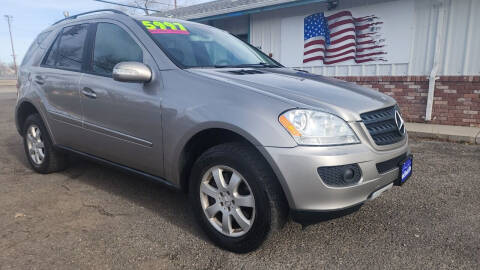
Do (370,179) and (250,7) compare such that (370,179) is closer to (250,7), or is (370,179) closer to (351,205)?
(351,205)

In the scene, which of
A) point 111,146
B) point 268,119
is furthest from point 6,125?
point 268,119

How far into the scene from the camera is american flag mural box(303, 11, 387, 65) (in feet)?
25.1

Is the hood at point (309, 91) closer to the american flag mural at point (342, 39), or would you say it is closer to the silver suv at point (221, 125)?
the silver suv at point (221, 125)

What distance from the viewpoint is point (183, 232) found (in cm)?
266

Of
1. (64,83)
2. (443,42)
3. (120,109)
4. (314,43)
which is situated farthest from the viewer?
(314,43)

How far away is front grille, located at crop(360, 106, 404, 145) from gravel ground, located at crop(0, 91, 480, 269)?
2.52 feet

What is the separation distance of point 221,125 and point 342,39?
6.77 meters

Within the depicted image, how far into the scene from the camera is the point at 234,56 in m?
3.27

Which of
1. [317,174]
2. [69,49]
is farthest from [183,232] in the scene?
[69,49]

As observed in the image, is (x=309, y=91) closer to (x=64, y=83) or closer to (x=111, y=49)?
(x=111, y=49)

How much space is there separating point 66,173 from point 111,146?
1526 millimetres


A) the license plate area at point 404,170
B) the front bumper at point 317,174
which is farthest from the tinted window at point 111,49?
the license plate area at point 404,170

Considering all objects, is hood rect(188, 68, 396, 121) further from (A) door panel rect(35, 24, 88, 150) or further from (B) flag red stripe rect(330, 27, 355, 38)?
(B) flag red stripe rect(330, 27, 355, 38)

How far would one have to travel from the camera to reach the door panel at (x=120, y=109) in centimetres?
266
